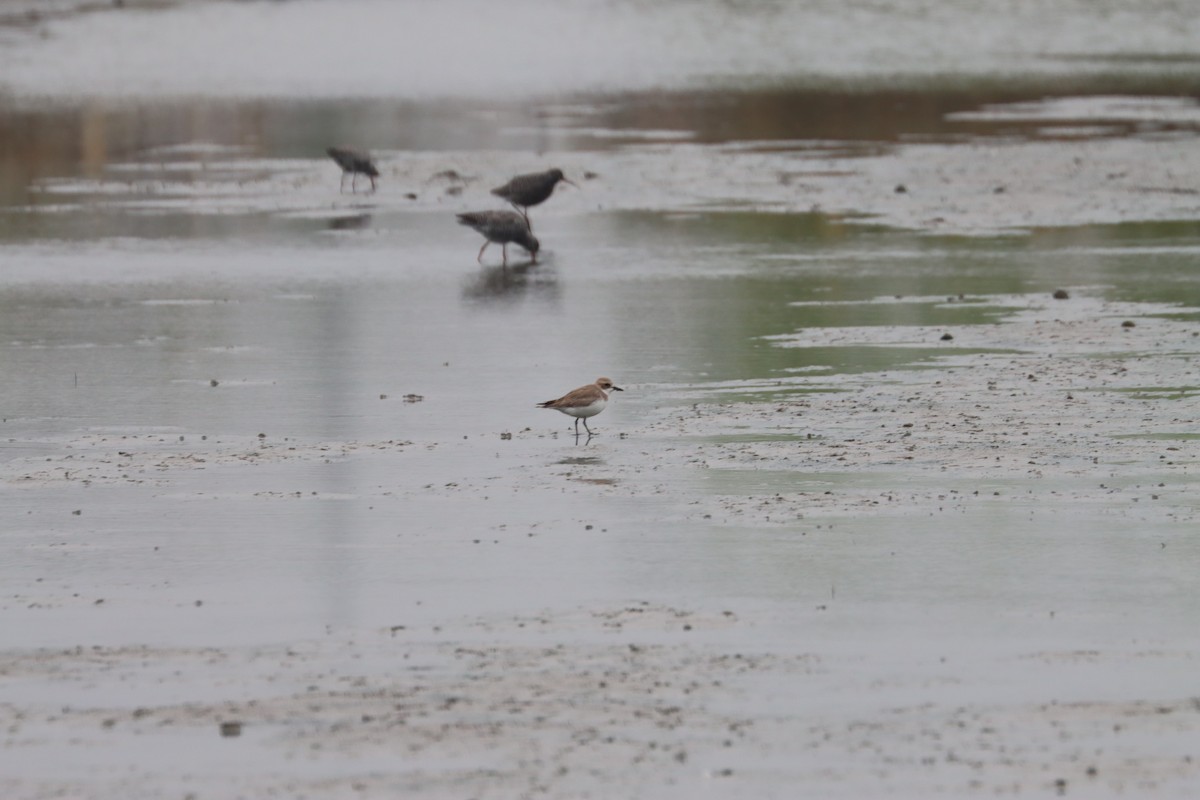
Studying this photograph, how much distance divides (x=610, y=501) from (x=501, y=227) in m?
10.7

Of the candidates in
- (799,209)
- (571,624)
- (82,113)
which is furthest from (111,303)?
(82,113)

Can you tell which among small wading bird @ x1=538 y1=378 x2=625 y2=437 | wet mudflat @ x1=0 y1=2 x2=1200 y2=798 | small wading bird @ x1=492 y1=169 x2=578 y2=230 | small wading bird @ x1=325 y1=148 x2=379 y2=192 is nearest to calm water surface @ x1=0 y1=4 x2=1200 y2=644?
wet mudflat @ x1=0 y1=2 x2=1200 y2=798

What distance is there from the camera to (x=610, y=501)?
11492mm

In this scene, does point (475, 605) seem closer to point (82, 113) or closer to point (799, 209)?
point (799, 209)

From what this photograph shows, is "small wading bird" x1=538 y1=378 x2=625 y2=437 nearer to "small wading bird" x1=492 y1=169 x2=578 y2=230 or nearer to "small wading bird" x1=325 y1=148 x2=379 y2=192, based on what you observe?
"small wading bird" x1=492 y1=169 x2=578 y2=230

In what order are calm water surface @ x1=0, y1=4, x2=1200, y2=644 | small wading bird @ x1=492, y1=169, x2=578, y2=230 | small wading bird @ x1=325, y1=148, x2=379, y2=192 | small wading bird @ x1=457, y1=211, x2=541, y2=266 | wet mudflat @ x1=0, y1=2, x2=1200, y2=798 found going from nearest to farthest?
1. wet mudflat @ x1=0, y1=2, x2=1200, y2=798
2. calm water surface @ x1=0, y1=4, x2=1200, y2=644
3. small wading bird @ x1=457, y1=211, x2=541, y2=266
4. small wading bird @ x1=492, y1=169, x2=578, y2=230
5. small wading bird @ x1=325, y1=148, x2=379, y2=192

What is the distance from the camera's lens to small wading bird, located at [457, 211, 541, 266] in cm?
2188

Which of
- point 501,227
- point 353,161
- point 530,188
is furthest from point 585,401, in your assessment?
point 353,161

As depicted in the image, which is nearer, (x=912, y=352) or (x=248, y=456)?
(x=248, y=456)

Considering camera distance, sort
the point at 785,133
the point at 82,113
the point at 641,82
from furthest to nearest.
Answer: the point at 641,82 → the point at 82,113 → the point at 785,133

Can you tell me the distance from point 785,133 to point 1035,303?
61.3ft

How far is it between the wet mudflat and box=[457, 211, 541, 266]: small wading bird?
20.0 inches

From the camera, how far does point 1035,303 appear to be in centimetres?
1831

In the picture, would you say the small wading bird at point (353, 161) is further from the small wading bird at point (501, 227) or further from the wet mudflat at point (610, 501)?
the small wading bird at point (501, 227)
